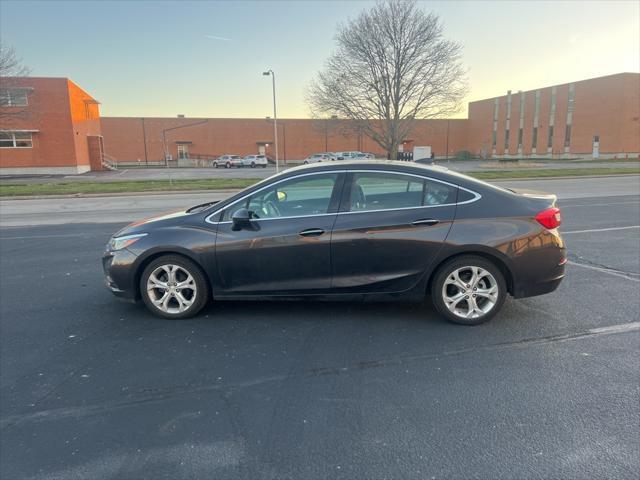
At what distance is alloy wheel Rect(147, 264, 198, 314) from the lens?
4.38 m

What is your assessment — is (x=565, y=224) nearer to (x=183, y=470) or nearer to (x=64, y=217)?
(x=183, y=470)

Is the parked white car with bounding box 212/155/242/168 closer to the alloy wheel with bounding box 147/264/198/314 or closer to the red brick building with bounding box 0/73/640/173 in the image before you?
the red brick building with bounding box 0/73/640/173

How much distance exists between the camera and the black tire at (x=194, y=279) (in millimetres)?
4352

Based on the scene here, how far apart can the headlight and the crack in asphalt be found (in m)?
1.76

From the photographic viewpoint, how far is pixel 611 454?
2.40 metres

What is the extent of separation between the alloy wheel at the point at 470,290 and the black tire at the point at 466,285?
1cm

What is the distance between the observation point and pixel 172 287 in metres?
4.41

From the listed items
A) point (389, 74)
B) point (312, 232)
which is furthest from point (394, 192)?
point (389, 74)

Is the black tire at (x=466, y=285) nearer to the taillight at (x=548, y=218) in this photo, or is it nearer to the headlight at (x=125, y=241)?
the taillight at (x=548, y=218)

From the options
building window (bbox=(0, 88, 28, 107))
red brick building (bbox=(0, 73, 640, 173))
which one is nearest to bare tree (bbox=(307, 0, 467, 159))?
red brick building (bbox=(0, 73, 640, 173))

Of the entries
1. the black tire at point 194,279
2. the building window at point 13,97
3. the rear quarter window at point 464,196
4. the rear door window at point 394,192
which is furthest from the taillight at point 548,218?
the building window at point 13,97

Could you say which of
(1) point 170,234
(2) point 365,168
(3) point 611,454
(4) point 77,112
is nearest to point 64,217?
(1) point 170,234

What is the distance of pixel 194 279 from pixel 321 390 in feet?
6.27

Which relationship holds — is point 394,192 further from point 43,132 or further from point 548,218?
point 43,132
